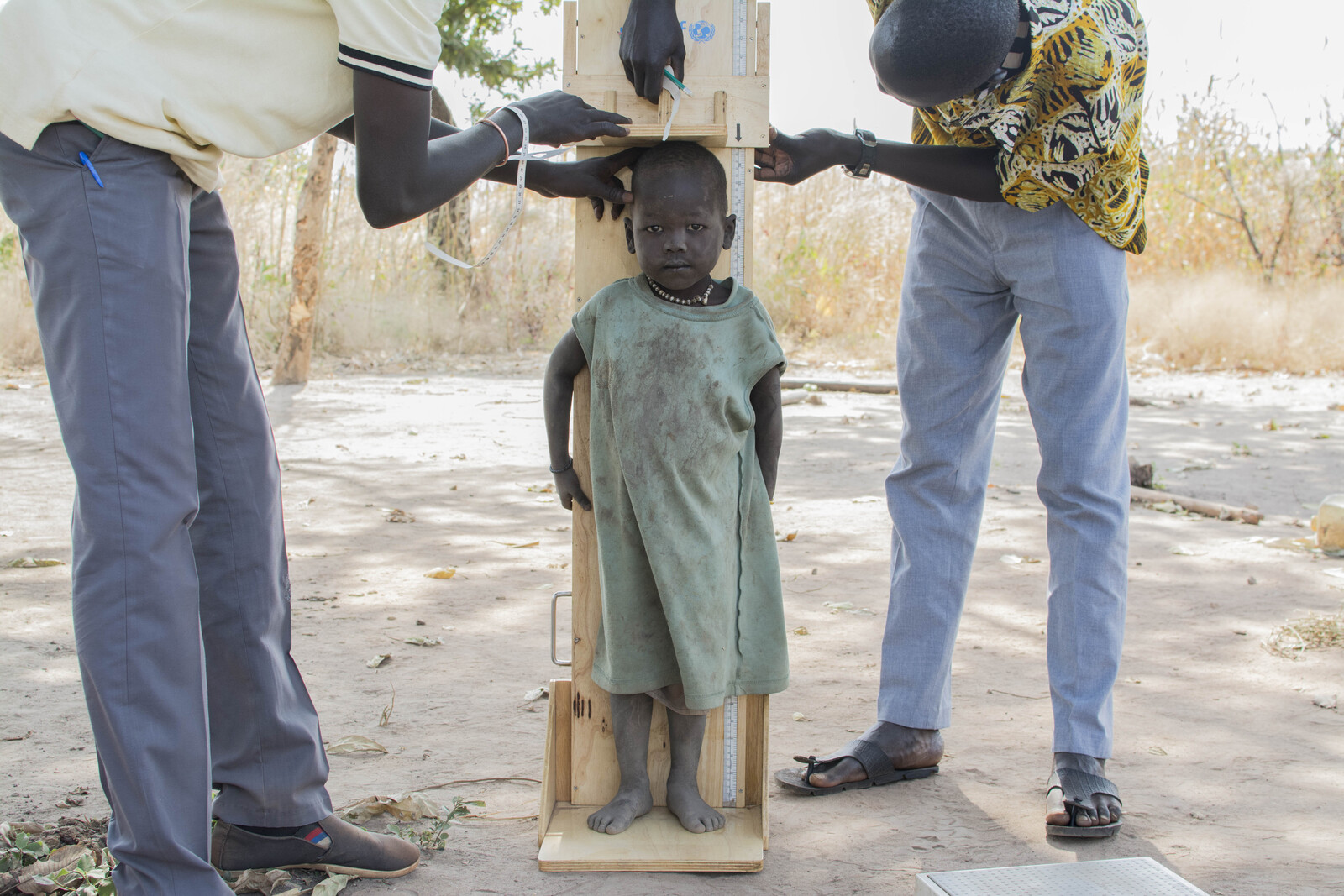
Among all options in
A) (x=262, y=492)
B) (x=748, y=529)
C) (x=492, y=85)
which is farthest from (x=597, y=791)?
(x=492, y=85)

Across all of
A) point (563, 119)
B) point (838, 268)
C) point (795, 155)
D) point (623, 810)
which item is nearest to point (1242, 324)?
point (838, 268)

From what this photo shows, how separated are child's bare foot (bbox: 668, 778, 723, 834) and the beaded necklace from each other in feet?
3.26

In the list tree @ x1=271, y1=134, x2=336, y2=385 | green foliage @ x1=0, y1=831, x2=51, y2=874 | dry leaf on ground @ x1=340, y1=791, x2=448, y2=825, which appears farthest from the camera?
tree @ x1=271, y1=134, x2=336, y2=385

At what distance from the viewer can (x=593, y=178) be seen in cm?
216

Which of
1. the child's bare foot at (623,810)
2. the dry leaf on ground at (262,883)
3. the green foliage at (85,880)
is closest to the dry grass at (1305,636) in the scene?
the child's bare foot at (623,810)

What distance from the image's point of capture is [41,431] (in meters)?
6.82

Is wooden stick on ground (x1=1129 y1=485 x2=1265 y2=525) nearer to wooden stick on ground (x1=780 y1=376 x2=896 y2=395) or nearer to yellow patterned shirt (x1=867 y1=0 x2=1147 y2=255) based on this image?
yellow patterned shirt (x1=867 y1=0 x2=1147 y2=255)

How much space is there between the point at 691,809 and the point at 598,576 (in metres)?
0.52

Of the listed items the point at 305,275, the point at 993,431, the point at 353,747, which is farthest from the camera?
the point at 305,275

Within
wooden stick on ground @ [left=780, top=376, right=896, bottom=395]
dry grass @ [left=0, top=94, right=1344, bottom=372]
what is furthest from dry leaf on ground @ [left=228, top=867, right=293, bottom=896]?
dry grass @ [left=0, top=94, right=1344, bottom=372]

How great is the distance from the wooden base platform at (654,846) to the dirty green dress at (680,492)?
29cm

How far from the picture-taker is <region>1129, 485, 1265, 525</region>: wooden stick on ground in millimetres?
5164

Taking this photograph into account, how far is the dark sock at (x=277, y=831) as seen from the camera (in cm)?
205

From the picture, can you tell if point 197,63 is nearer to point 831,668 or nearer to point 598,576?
point 598,576
